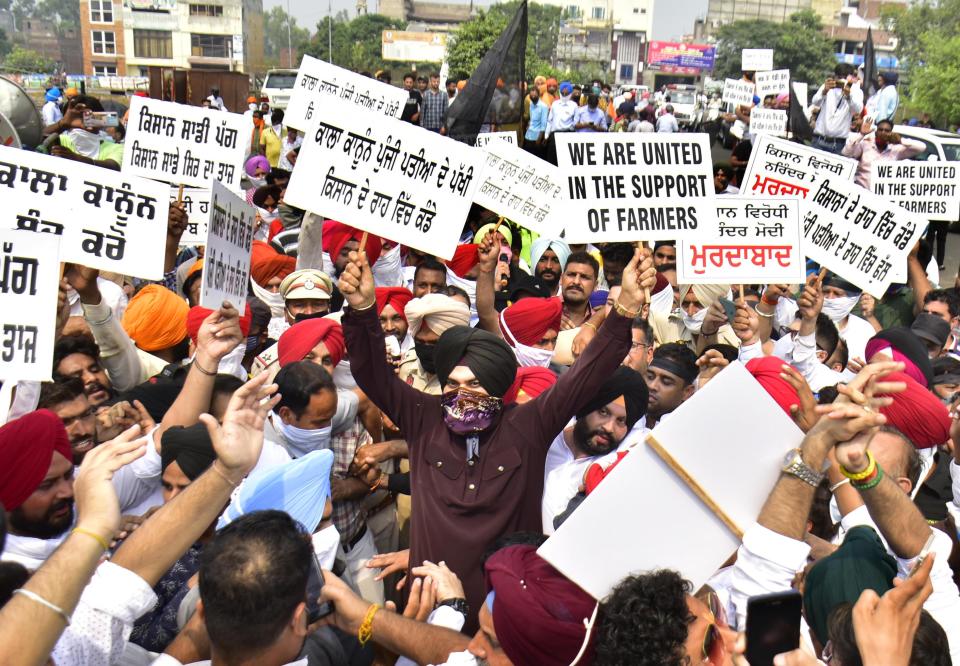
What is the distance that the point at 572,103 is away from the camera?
20.7 meters

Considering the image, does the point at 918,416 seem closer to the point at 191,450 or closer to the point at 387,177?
the point at 387,177

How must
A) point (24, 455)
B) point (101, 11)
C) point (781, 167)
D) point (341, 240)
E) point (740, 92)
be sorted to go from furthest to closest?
point (101, 11), point (740, 92), point (341, 240), point (781, 167), point (24, 455)

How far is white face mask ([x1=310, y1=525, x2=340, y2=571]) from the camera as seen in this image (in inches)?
133

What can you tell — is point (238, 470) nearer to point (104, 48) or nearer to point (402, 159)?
point (402, 159)

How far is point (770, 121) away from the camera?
14719mm

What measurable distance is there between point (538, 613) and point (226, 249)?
8.53ft

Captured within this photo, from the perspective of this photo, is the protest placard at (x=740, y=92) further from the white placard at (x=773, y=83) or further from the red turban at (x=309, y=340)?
the red turban at (x=309, y=340)

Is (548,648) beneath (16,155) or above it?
beneath

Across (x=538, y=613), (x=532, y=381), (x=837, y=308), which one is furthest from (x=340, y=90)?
(x=538, y=613)

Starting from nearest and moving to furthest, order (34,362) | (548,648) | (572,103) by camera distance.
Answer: (548,648)
(34,362)
(572,103)

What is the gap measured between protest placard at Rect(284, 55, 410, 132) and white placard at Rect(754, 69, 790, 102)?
33.5ft

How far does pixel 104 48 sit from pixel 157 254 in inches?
4503

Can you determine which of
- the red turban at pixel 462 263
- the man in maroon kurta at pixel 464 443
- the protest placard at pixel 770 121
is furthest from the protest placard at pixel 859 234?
the protest placard at pixel 770 121

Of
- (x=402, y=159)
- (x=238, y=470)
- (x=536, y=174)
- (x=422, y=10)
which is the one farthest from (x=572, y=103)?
(x=422, y=10)
